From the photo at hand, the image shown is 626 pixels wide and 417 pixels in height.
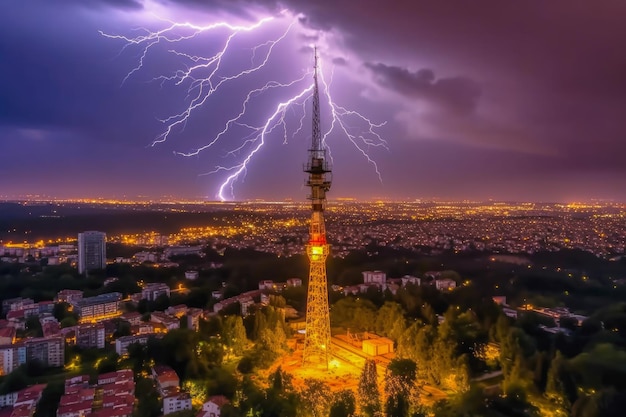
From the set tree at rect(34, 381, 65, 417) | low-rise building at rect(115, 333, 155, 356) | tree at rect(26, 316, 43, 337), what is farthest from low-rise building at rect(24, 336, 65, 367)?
tree at rect(34, 381, 65, 417)

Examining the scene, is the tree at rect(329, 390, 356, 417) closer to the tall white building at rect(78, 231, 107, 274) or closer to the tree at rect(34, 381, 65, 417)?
the tree at rect(34, 381, 65, 417)

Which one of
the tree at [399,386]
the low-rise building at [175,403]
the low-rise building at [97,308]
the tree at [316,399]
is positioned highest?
the tree at [399,386]

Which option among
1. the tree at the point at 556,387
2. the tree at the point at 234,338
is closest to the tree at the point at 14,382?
the tree at the point at 234,338

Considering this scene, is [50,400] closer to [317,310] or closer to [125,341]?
A: [125,341]

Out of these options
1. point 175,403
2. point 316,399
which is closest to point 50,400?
point 175,403

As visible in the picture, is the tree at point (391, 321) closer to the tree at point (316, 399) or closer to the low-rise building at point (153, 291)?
the tree at point (316, 399)

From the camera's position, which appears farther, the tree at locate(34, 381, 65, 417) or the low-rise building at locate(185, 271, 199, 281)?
the low-rise building at locate(185, 271, 199, 281)
